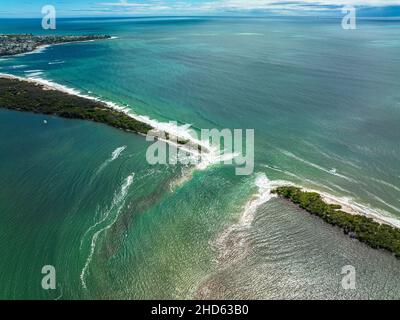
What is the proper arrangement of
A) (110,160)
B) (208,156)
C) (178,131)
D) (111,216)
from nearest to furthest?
(111,216)
(110,160)
(208,156)
(178,131)

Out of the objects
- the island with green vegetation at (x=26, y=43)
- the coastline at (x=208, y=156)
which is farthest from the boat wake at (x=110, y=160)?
the island with green vegetation at (x=26, y=43)

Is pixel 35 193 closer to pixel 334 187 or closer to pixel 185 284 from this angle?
pixel 185 284

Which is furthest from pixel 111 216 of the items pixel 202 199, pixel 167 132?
pixel 167 132

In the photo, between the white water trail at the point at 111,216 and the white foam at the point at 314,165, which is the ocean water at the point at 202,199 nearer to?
the white water trail at the point at 111,216

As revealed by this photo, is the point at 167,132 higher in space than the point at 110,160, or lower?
higher

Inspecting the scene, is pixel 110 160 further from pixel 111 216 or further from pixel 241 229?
pixel 241 229
